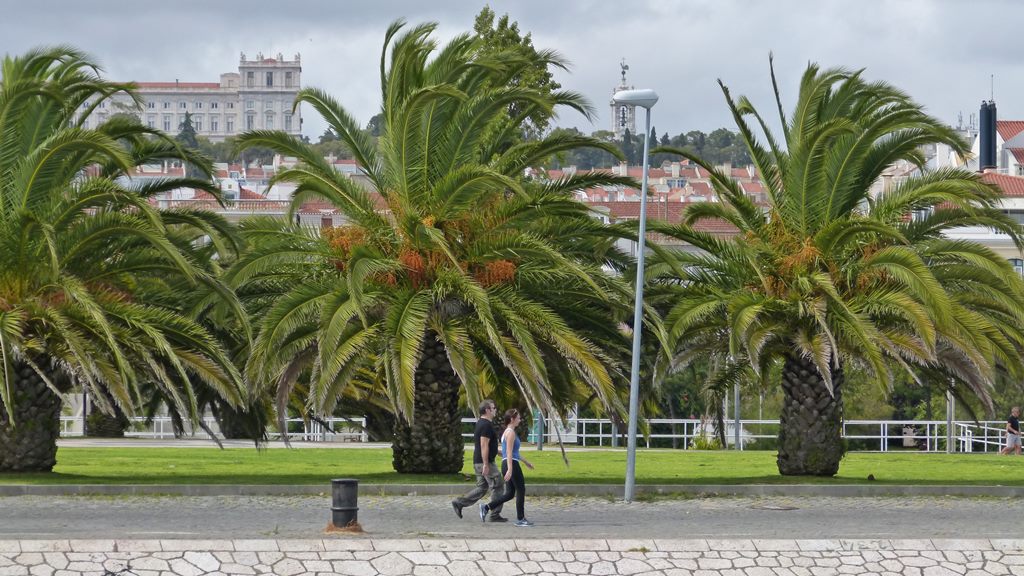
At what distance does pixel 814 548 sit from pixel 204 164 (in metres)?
11.9

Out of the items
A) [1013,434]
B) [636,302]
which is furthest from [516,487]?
[1013,434]

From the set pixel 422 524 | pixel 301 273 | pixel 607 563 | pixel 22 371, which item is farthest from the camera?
pixel 301 273

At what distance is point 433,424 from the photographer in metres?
25.4

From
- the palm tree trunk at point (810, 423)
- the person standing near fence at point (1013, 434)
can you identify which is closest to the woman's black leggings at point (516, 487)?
the palm tree trunk at point (810, 423)

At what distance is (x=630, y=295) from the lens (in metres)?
24.5

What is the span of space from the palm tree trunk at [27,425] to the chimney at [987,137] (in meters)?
62.2

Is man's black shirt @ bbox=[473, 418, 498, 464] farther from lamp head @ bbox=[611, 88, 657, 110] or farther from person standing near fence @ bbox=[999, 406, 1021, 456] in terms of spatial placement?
person standing near fence @ bbox=[999, 406, 1021, 456]

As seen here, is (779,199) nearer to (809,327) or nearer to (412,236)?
(809,327)

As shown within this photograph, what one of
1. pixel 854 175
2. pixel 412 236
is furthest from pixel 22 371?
pixel 854 175

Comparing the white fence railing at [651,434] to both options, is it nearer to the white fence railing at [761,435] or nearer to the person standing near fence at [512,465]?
the white fence railing at [761,435]

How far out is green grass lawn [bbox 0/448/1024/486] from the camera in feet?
81.1

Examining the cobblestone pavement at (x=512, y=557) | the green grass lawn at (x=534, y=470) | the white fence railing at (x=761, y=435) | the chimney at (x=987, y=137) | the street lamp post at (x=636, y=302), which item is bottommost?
the cobblestone pavement at (x=512, y=557)

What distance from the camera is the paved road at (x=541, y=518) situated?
17922mm

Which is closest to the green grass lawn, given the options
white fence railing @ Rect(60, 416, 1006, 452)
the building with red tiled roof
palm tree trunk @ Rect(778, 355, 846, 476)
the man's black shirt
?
palm tree trunk @ Rect(778, 355, 846, 476)
